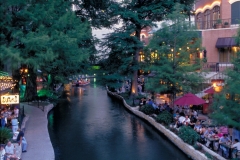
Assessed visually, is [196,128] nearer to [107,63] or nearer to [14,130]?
[14,130]

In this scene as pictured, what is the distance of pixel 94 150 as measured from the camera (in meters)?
17.0

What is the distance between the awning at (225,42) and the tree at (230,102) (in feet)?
42.4

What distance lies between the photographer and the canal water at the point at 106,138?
16.2 metres

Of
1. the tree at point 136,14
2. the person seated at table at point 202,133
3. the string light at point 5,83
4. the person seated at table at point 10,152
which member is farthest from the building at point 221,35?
the person seated at table at point 10,152

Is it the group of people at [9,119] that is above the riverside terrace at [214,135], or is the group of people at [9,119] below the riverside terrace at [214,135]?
above

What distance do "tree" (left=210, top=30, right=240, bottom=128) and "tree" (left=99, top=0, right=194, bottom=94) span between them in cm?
2006

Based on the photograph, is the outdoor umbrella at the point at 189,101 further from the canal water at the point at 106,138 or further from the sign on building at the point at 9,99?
the sign on building at the point at 9,99

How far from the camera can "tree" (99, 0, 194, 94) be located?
108 feet

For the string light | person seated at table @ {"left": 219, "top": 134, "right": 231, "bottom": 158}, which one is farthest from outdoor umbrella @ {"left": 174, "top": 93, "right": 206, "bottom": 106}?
the string light

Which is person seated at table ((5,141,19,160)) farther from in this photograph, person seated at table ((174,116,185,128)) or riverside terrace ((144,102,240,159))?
person seated at table ((174,116,185,128))

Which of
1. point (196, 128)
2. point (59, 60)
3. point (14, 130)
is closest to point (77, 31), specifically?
point (59, 60)

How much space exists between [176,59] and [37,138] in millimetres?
10727

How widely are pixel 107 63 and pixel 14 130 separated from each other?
18412mm

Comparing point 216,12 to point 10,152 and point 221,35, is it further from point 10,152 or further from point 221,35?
point 10,152
